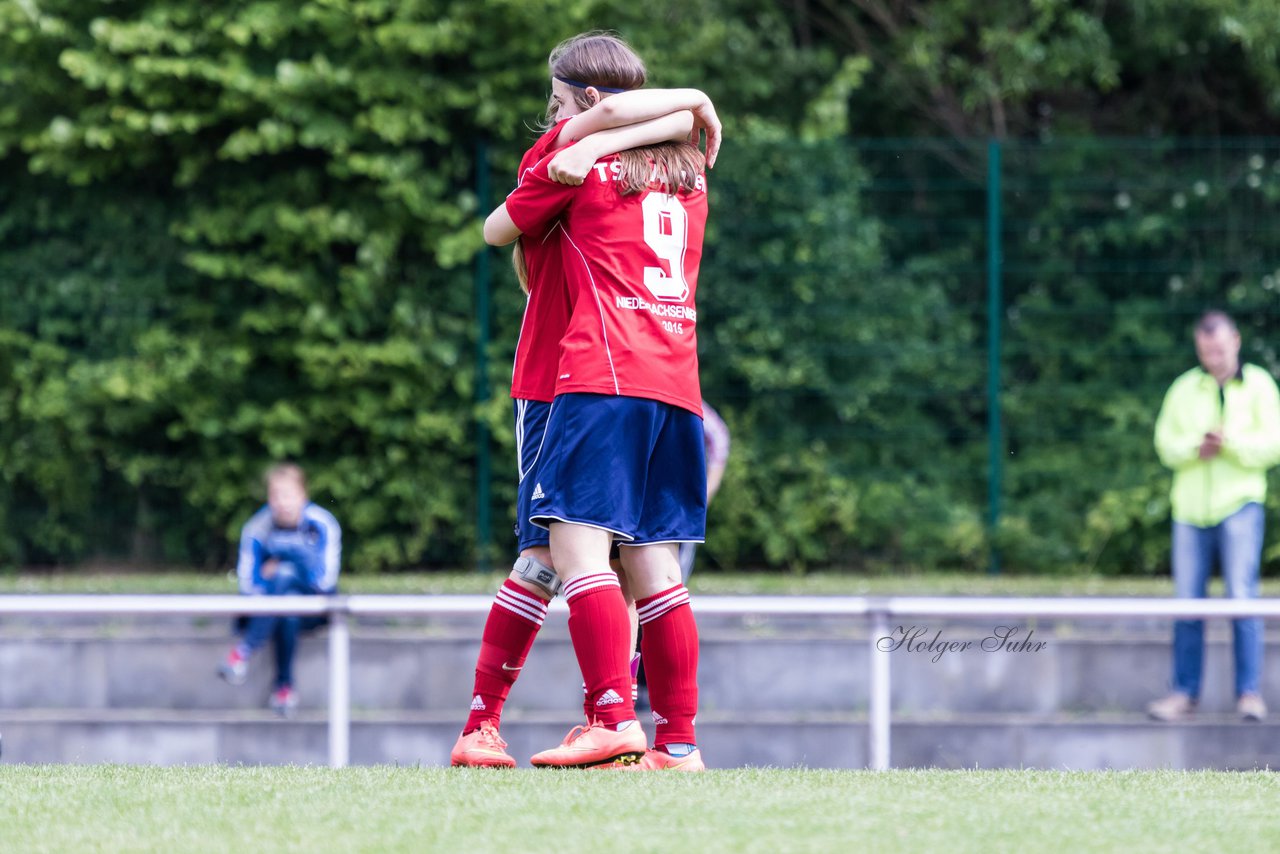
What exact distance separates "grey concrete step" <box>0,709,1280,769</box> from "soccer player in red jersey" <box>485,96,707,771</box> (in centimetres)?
362

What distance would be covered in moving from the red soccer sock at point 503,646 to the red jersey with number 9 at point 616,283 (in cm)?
60

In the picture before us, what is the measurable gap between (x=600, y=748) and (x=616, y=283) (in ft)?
3.66

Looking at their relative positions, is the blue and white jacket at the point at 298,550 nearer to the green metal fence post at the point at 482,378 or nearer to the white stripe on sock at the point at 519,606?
the green metal fence post at the point at 482,378

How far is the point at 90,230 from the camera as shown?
10883 millimetres

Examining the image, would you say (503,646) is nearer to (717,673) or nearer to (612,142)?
(612,142)

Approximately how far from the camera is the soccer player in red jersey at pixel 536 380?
4.34 meters

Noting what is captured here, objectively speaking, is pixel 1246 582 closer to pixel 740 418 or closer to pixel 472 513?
pixel 740 418

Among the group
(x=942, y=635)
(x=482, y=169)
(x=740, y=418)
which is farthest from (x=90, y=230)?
(x=942, y=635)

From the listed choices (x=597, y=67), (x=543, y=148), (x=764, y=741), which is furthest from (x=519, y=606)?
(x=764, y=741)

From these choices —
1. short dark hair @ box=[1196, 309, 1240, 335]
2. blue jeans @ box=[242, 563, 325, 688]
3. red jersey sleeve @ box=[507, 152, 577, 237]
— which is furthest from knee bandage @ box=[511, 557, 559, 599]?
short dark hair @ box=[1196, 309, 1240, 335]

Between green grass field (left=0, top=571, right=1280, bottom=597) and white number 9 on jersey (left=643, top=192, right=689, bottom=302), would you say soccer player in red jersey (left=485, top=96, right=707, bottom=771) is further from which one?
green grass field (left=0, top=571, right=1280, bottom=597)

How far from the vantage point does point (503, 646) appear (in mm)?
4398

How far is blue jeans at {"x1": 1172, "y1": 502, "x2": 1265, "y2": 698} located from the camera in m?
7.80

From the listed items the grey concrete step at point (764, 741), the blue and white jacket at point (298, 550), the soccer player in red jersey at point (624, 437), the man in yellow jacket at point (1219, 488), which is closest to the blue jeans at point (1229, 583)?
the man in yellow jacket at point (1219, 488)
